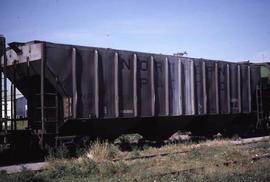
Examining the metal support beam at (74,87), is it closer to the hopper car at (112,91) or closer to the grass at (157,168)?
the hopper car at (112,91)

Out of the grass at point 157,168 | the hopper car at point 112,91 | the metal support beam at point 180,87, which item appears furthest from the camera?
the metal support beam at point 180,87

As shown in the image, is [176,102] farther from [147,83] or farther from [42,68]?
[42,68]

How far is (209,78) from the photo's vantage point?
18453 mm

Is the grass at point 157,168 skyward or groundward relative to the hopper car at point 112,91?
groundward

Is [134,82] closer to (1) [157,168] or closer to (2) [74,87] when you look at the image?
(2) [74,87]

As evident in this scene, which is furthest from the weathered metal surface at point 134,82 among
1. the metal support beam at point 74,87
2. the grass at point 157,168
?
the grass at point 157,168

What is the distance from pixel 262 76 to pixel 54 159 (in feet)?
47.7

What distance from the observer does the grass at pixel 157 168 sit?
30.2 feet

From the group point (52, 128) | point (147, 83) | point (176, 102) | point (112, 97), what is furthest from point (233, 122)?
point (52, 128)

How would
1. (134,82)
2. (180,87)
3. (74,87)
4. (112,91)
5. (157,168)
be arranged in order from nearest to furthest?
(157,168)
(74,87)
(112,91)
(134,82)
(180,87)

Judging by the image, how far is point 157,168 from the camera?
1081cm

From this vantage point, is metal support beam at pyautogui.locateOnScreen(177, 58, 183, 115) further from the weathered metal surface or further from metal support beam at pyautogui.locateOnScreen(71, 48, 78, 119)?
metal support beam at pyautogui.locateOnScreen(71, 48, 78, 119)

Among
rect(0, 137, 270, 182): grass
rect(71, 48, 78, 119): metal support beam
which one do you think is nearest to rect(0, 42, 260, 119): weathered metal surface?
rect(71, 48, 78, 119): metal support beam

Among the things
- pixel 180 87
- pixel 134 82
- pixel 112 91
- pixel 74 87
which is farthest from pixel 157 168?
pixel 180 87
